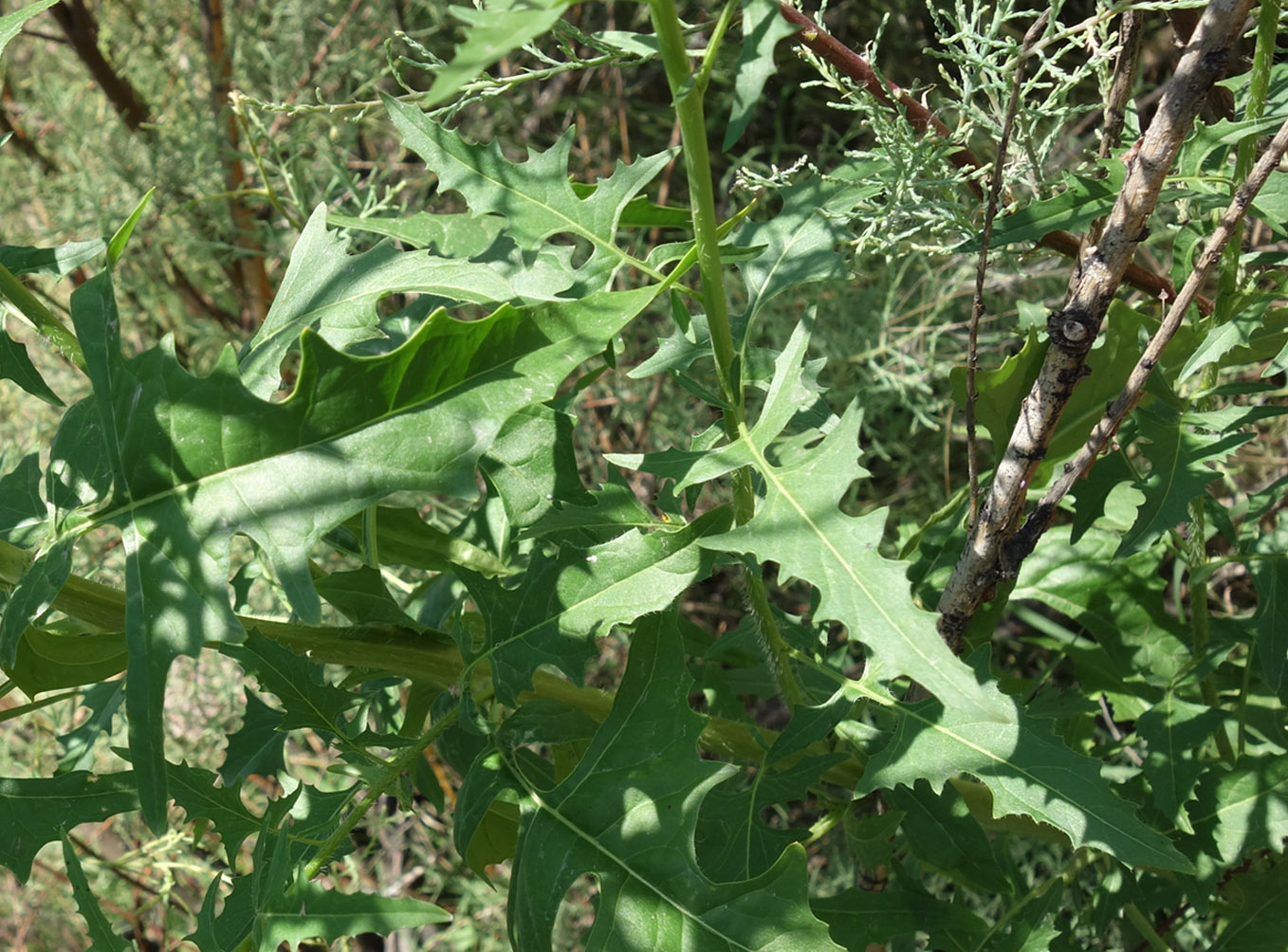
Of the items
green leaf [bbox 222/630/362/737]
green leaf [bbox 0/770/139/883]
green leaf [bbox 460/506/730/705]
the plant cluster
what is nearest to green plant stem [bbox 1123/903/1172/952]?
the plant cluster

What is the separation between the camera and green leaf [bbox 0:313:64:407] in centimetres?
65

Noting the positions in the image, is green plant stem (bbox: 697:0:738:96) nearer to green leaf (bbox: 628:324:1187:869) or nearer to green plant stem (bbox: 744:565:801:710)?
green leaf (bbox: 628:324:1187:869)

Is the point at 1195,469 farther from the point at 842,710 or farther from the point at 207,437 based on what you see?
the point at 207,437

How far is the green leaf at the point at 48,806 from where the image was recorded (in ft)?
2.24

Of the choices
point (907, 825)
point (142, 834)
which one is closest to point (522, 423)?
point (907, 825)

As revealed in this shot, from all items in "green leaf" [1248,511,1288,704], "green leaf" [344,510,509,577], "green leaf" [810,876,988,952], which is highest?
"green leaf" [344,510,509,577]

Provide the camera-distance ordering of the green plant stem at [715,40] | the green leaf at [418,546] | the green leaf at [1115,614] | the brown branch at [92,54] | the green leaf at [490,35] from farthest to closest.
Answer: the brown branch at [92,54] < the green leaf at [1115,614] < the green leaf at [418,546] < the green plant stem at [715,40] < the green leaf at [490,35]

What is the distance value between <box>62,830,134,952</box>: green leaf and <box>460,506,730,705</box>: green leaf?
0.24 m

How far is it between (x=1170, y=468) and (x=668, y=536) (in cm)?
34

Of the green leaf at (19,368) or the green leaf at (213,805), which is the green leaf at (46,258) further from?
the green leaf at (213,805)

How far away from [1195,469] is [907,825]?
12.2 inches

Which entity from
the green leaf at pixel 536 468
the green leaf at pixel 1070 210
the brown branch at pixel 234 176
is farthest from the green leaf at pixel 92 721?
the brown branch at pixel 234 176

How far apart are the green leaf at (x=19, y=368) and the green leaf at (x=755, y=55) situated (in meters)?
0.46

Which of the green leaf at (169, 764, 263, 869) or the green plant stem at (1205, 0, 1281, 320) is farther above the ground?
the green plant stem at (1205, 0, 1281, 320)
